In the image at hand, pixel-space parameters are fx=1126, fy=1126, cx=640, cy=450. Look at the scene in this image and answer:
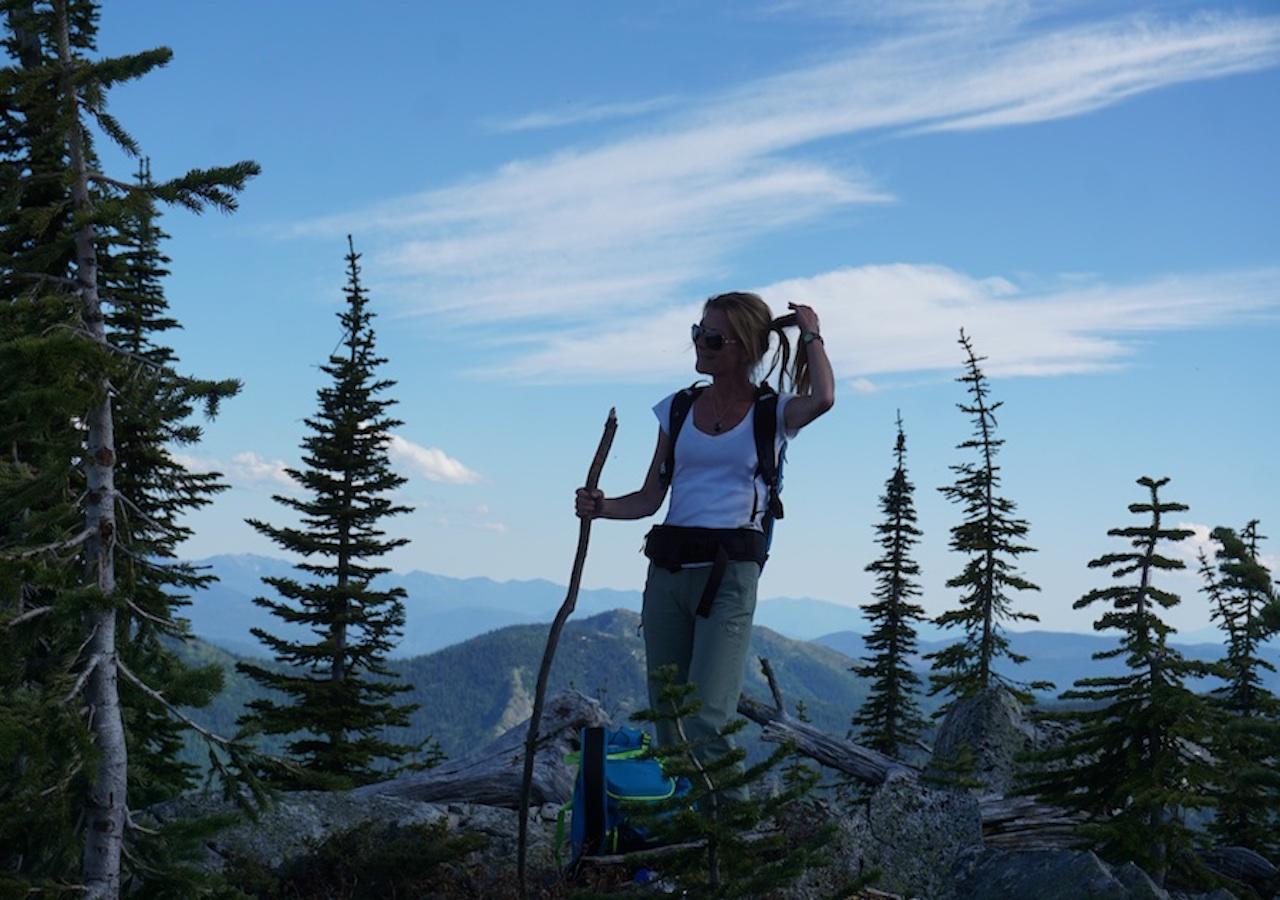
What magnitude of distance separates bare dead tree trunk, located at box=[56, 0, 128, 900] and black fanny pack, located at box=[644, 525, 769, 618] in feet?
13.6

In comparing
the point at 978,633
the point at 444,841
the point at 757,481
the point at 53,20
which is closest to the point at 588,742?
the point at 444,841

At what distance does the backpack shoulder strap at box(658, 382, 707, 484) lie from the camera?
6.81 metres

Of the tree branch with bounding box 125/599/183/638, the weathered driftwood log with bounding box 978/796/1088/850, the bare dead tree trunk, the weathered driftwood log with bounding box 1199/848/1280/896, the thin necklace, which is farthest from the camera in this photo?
the weathered driftwood log with bounding box 978/796/1088/850

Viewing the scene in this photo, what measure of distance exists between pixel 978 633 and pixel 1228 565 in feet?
85.8

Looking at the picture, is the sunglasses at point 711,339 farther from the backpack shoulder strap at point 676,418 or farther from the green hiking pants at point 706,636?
the green hiking pants at point 706,636

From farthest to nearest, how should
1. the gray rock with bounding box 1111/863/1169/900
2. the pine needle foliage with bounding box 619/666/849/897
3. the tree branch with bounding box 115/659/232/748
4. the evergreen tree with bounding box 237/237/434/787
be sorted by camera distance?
the evergreen tree with bounding box 237/237/434/787, the tree branch with bounding box 115/659/232/748, the gray rock with bounding box 1111/863/1169/900, the pine needle foliage with bounding box 619/666/849/897

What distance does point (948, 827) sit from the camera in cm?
1046

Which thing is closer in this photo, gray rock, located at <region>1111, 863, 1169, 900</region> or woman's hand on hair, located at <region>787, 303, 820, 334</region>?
woman's hand on hair, located at <region>787, 303, 820, 334</region>

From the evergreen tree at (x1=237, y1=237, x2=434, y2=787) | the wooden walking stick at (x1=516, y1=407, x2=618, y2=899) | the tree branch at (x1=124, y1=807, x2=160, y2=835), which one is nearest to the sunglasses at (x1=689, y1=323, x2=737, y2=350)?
the wooden walking stick at (x1=516, y1=407, x2=618, y2=899)

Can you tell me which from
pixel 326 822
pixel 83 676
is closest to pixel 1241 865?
pixel 326 822

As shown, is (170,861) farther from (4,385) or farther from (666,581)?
(666,581)

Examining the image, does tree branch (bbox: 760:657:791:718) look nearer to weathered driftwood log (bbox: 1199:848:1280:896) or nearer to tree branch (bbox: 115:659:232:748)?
weathered driftwood log (bbox: 1199:848:1280:896)

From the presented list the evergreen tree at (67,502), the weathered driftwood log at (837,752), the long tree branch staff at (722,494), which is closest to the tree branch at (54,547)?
the evergreen tree at (67,502)

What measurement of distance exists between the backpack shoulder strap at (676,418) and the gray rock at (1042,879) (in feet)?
13.2
